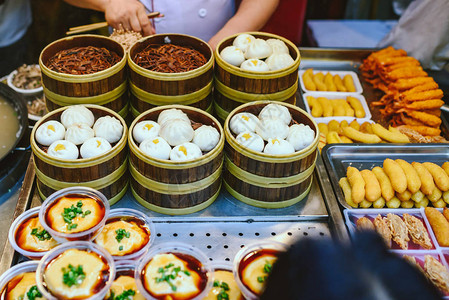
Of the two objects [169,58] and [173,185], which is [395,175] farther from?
[169,58]

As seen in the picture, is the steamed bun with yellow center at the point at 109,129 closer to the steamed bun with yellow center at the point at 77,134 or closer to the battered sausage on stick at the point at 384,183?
the steamed bun with yellow center at the point at 77,134

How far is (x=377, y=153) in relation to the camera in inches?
116

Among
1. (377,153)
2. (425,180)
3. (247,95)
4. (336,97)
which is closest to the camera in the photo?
(247,95)

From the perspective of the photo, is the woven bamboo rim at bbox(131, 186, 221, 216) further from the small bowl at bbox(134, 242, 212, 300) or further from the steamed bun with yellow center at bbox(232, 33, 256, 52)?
the steamed bun with yellow center at bbox(232, 33, 256, 52)

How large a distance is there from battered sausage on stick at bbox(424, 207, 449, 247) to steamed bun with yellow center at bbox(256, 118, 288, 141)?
968 millimetres

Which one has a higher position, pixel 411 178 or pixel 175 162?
pixel 175 162

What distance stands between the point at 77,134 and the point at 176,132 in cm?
50

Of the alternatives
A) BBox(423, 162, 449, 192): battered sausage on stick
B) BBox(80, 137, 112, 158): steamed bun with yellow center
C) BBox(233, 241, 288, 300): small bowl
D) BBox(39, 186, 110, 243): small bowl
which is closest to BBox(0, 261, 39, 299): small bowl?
BBox(39, 186, 110, 243): small bowl

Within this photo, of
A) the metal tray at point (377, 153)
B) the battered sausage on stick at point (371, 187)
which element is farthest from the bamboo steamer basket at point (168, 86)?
the battered sausage on stick at point (371, 187)

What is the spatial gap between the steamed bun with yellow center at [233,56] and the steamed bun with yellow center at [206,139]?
52 cm

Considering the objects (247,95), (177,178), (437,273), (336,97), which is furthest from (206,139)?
(336,97)

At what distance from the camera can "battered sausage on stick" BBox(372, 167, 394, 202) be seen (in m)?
2.57

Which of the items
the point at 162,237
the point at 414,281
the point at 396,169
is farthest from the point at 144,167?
the point at 396,169

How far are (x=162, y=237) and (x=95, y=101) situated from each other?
845 millimetres
